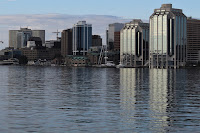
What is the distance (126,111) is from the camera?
53.7 metres

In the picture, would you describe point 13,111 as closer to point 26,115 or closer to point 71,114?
point 26,115

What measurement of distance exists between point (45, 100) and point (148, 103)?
15.6 meters

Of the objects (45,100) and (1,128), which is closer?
(1,128)

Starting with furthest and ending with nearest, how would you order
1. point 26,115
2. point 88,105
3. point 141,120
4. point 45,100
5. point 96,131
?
point 45,100 → point 88,105 → point 26,115 → point 141,120 → point 96,131

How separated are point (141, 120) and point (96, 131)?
7.73 m

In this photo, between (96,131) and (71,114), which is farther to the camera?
(71,114)

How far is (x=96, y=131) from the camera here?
131 feet

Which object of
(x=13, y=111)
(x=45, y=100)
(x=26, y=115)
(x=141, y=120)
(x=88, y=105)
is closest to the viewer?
(x=141, y=120)

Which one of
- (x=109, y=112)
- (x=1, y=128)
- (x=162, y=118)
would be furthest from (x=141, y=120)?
(x=1, y=128)

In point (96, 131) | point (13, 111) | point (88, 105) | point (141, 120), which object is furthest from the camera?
point (88, 105)

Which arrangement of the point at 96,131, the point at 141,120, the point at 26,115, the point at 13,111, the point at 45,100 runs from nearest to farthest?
the point at 96,131 < the point at 141,120 < the point at 26,115 < the point at 13,111 < the point at 45,100

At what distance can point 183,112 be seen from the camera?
175ft

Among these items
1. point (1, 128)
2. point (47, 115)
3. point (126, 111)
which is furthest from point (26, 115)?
point (126, 111)

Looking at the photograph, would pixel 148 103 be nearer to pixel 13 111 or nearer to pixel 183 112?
pixel 183 112
